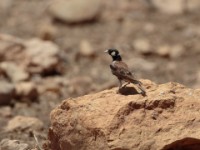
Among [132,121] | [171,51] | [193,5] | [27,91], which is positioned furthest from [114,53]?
[193,5]

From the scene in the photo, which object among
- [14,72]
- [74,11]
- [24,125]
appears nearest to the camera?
[24,125]

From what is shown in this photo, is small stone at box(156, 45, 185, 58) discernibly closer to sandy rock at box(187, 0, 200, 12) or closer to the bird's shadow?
sandy rock at box(187, 0, 200, 12)

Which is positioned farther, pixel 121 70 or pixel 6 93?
pixel 6 93

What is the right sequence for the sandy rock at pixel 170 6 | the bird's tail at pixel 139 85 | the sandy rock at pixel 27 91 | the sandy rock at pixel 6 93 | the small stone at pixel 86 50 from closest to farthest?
the bird's tail at pixel 139 85
the sandy rock at pixel 6 93
the sandy rock at pixel 27 91
the small stone at pixel 86 50
the sandy rock at pixel 170 6

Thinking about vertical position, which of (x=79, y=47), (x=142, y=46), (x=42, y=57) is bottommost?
(x=42, y=57)

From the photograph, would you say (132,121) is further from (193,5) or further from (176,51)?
(193,5)

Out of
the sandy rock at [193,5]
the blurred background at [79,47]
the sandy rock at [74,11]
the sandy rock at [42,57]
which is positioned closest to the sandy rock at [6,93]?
the blurred background at [79,47]

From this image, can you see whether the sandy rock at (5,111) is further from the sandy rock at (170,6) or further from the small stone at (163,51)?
the sandy rock at (170,6)
